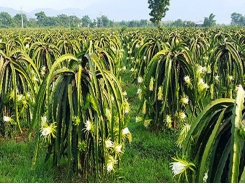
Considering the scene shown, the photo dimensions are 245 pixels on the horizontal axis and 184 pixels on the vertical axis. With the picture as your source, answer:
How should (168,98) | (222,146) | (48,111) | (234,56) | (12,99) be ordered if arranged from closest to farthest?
(222,146) < (48,111) < (12,99) < (168,98) < (234,56)

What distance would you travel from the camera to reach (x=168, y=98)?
4145mm

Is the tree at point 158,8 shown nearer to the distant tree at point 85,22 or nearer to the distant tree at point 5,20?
the distant tree at point 85,22

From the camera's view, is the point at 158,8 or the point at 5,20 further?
the point at 5,20

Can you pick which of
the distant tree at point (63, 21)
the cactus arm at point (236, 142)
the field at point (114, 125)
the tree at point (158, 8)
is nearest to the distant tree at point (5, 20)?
the distant tree at point (63, 21)

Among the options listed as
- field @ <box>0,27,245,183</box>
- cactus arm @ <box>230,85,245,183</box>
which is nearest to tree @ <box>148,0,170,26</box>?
field @ <box>0,27,245,183</box>

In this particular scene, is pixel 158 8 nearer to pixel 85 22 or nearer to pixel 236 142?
pixel 236 142

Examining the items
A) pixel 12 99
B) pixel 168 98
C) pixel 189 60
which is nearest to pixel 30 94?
pixel 12 99

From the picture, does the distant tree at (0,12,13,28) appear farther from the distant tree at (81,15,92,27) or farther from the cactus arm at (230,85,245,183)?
the cactus arm at (230,85,245,183)

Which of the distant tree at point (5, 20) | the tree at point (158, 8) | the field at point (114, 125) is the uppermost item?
the distant tree at point (5, 20)

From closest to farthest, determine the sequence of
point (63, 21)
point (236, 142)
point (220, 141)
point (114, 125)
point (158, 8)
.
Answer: point (236, 142) → point (220, 141) → point (114, 125) → point (158, 8) → point (63, 21)

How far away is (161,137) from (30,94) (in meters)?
1.74

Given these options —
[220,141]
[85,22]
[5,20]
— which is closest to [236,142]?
[220,141]

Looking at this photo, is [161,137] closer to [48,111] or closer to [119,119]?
[119,119]

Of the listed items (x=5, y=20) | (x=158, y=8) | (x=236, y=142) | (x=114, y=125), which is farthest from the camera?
(x=5, y=20)
